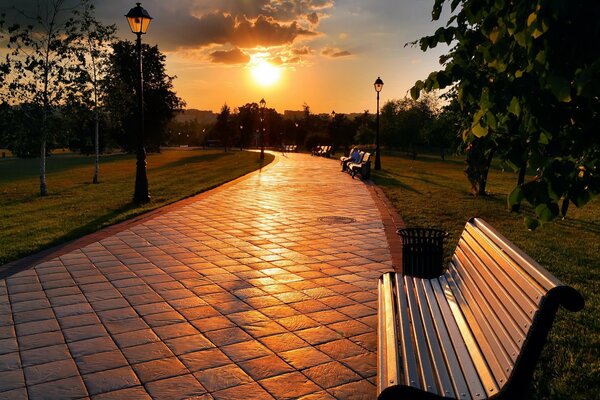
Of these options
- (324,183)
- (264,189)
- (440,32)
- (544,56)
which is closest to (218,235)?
(440,32)

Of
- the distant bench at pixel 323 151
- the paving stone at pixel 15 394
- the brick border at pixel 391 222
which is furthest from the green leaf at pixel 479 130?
the distant bench at pixel 323 151

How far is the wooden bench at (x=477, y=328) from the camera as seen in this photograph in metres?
2.31

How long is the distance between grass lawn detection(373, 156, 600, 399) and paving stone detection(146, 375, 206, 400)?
2541mm

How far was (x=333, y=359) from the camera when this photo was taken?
4.00 meters

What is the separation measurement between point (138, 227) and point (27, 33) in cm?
1188

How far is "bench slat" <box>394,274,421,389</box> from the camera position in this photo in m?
2.66

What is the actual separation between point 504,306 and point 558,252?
6258 millimetres

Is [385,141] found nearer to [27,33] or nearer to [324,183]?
[324,183]

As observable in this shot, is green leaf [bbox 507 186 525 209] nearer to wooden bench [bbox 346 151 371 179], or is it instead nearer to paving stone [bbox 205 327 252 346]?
paving stone [bbox 205 327 252 346]

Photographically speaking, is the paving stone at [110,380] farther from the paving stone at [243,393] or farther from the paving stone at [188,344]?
the paving stone at [243,393]

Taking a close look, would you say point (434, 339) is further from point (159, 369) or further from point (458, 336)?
point (159, 369)

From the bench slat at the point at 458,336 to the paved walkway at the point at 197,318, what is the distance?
0.77 m

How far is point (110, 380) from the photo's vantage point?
143 inches

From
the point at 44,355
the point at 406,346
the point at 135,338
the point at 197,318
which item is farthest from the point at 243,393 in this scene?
the point at 44,355
